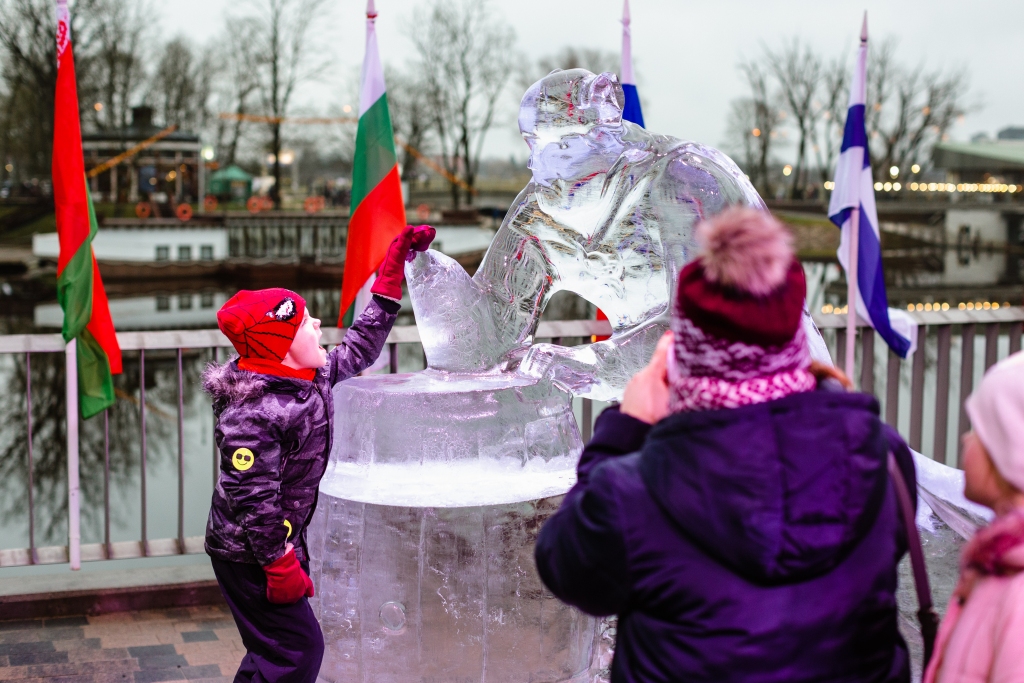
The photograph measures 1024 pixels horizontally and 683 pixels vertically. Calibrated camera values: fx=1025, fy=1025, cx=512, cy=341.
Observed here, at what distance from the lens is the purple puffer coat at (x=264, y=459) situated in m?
2.61

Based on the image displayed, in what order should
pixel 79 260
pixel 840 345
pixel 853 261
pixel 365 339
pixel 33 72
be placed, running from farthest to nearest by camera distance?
1. pixel 33 72
2. pixel 840 345
3. pixel 853 261
4. pixel 79 260
5. pixel 365 339

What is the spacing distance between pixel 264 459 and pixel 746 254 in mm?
1550

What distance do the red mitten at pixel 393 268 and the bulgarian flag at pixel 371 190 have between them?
2243 millimetres

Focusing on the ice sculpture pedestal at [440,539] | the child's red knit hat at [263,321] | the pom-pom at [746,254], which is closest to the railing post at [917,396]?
the ice sculpture pedestal at [440,539]

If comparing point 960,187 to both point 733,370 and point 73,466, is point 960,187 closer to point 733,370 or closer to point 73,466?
point 73,466

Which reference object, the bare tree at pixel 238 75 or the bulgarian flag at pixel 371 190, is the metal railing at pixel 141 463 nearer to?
the bulgarian flag at pixel 371 190

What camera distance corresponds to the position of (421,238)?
128 inches

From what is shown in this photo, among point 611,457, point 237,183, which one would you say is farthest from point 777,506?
point 237,183

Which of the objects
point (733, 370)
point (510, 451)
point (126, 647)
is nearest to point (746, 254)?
point (733, 370)

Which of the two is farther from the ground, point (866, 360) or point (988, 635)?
point (988, 635)

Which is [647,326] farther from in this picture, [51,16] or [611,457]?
[51,16]

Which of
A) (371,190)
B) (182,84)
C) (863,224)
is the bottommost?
(863,224)

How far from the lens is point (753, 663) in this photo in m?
1.52

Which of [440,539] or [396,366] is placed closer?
[440,539]
